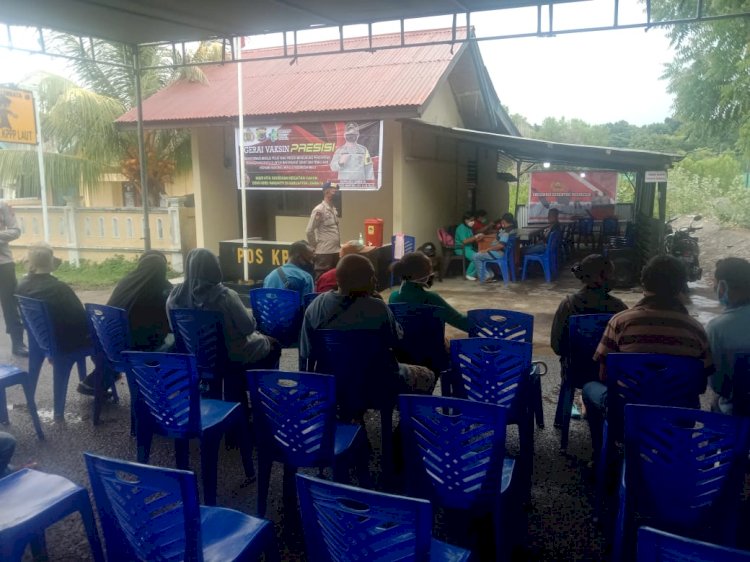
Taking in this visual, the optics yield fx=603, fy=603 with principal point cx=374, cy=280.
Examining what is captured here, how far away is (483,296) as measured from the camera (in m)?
9.69

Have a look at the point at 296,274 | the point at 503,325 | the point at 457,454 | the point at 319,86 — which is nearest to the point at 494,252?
the point at 319,86

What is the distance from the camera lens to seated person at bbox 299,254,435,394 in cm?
356

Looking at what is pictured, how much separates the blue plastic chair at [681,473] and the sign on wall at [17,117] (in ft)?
32.2

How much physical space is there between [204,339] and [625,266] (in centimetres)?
789

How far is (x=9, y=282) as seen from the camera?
20.9 feet

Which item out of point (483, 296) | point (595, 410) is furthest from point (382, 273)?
point (595, 410)

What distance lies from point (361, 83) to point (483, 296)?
14.4 ft

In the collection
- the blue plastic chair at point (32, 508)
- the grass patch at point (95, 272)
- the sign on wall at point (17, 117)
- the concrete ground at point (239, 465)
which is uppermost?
the sign on wall at point (17, 117)

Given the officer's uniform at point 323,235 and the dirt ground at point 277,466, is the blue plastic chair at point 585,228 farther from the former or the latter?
the dirt ground at point 277,466

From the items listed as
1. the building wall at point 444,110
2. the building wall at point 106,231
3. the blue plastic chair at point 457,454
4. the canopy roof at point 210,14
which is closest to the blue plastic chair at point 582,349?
the blue plastic chair at point 457,454

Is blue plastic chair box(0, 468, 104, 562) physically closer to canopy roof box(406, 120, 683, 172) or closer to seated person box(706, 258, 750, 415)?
seated person box(706, 258, 750, 415)

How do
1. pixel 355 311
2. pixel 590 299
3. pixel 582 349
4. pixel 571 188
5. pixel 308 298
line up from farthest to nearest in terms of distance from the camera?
pixel 571 188 → pixel 308 298 → pixel 590 299 → pixel 582 349 → pixel 355 311

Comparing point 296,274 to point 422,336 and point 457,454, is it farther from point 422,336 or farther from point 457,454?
point 457,454

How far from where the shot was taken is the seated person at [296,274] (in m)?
5.39
